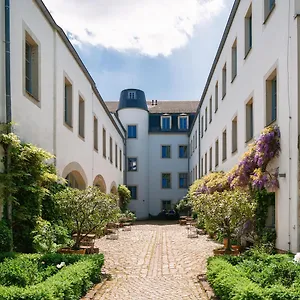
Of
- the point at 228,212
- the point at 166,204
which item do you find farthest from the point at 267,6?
the point at 166,204

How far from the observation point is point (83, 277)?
272 inches

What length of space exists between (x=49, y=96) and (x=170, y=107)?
2889 centimetres

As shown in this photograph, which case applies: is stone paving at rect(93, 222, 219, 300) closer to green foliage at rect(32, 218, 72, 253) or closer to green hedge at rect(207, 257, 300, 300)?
green hedge at rect(207, 257, 300, 300)

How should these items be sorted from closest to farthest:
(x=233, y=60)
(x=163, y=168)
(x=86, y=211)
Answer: (x=86, y=211), (x=233, y=60), (x=163, y=168)

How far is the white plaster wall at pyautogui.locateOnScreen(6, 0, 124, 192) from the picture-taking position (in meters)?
9.77

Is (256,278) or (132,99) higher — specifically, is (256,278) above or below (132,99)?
below

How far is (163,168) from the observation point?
1481 inches

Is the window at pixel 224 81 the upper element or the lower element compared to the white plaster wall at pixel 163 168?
upper

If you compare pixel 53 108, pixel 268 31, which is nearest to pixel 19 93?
pixel 53 108

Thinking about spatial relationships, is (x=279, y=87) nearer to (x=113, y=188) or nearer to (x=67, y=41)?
(x=67, y=41)

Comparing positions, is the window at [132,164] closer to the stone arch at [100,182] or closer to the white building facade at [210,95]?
the white building facade at [210,95]

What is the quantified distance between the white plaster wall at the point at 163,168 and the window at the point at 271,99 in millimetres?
26688

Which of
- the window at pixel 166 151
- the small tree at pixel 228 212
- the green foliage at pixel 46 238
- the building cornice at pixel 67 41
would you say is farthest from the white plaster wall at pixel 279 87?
the window at pixel 166 151

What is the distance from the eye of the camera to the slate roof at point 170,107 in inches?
1542
